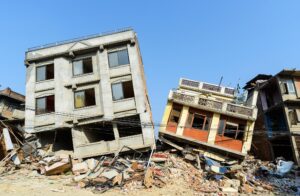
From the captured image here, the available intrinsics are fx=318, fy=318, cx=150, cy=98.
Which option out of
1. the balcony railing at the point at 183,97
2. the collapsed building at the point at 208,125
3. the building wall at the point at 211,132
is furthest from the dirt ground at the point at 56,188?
the balcony railing at the point at 183,97

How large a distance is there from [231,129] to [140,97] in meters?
8.24

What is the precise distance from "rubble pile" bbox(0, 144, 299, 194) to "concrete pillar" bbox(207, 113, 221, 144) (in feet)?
6.17

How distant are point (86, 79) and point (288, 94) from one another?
19.5 metres

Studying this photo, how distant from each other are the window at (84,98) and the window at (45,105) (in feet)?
7.01

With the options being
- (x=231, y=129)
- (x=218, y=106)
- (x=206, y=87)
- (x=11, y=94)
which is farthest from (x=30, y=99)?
(x=231, y=129)

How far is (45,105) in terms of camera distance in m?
27.5

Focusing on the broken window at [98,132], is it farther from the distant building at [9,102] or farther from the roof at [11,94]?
the roof at [11,94]

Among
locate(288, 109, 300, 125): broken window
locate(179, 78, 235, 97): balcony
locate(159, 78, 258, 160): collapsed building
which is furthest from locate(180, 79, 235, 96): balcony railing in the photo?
locate(288, 109, 300, 125): broken window

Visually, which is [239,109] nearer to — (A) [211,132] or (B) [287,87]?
(A) [211,132]

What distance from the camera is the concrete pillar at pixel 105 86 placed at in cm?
2617

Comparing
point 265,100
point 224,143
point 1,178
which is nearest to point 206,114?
point 224,143

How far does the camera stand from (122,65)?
27.4 metres

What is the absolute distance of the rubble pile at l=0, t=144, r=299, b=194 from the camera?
2094cm

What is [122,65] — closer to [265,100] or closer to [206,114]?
[206,114]
